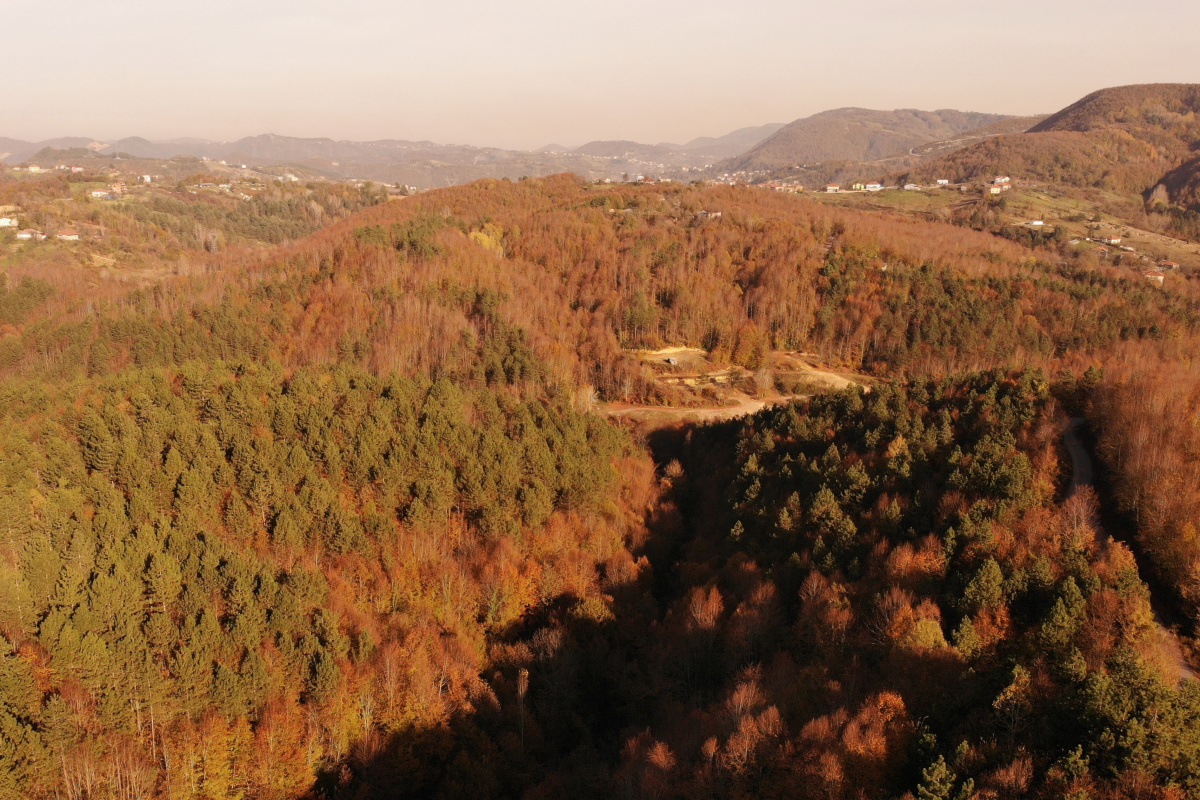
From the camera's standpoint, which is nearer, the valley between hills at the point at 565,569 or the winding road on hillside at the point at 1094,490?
the valley between hills at the point at 565,569

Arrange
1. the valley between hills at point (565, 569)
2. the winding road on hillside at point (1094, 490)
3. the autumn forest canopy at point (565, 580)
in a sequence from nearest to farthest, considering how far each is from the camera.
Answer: the autumn forest canopy at point (565, 580)
the valley between hills at point (565, 569)
the winding road on hillside at point (1094, 490)

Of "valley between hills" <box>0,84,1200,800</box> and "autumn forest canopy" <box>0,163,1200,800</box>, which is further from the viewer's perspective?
"valley between hills" <box>0,84,1200,800</box>

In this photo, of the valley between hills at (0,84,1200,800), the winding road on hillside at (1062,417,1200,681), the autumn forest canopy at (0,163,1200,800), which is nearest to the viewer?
the autumn forest canopy at (0,163,1200,800)

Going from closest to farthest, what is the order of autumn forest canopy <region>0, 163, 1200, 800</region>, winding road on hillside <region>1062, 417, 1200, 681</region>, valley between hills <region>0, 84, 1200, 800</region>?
autumn forest canopy <region>0, 163, 1200, 800</region>
valley between hills <region>0, 84, 1200, 800</region>
winding road on hillside <region>1062, 417, 1200, 681</region>

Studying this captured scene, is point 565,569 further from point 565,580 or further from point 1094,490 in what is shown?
point 1094,490

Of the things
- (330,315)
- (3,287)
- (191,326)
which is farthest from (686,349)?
(3,287)

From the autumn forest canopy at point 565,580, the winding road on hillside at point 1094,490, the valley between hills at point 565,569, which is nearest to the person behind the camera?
the autumn forest canopy at point 565,580
